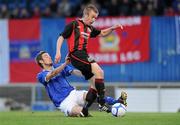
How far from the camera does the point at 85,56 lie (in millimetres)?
13516

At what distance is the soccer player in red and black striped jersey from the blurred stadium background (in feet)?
27.4

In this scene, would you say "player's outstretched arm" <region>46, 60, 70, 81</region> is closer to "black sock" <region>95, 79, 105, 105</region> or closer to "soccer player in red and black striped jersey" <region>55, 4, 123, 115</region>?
"soccer player in red and black striped jersey" <region>55, 4, 123, 115</region>

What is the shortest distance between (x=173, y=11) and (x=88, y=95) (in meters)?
11.2

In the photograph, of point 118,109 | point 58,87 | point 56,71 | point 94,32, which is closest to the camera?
point 118,109

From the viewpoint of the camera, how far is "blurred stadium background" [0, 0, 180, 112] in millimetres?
22094

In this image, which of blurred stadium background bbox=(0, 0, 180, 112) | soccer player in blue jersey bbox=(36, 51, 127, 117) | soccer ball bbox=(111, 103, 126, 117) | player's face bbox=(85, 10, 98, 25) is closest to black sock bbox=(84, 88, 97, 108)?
soccer player in blue jersey bbox=(36, 51, 127, 117)

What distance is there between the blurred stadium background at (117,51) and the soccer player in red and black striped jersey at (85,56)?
8.34 meters

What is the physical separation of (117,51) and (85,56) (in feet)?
35.0

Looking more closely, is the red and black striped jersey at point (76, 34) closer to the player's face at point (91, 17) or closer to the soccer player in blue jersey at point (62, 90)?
the player's face at point (91, 17)

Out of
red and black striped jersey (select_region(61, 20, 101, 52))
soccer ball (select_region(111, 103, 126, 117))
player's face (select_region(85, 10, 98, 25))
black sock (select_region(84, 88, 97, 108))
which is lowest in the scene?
soccer ball (select_region(111, 103, 126, 117))

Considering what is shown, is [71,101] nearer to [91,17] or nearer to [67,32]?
[67,32]

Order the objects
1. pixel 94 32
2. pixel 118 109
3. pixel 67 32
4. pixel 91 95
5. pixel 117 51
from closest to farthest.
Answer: pixel 118 109, pixel 91 95, pixel 67 32, pixel 94 32, pixel 117 51

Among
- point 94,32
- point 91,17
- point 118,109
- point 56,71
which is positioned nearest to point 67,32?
point 91,17

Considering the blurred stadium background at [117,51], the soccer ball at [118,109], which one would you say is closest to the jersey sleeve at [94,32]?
the soccer ball at [118,109]
